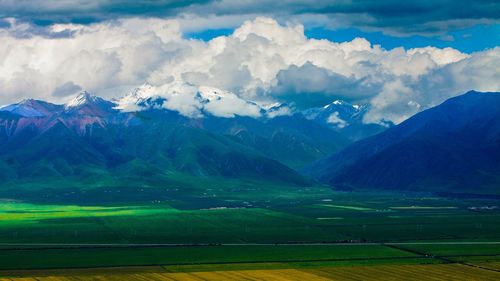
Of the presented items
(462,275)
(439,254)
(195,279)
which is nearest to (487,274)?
(462,275)

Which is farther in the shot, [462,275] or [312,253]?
[312,253]

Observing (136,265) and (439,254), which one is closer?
(136,265)

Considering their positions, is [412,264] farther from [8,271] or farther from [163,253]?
[8,271]

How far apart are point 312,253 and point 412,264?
91.0ft

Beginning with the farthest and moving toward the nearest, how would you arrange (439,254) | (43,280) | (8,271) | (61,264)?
(439,254)
(61,264)
(8,271)
(43,280)

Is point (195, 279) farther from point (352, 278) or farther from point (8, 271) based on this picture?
point (8, 271)

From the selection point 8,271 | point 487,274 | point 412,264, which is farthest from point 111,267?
point 487,274

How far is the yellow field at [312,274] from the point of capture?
151250 mm

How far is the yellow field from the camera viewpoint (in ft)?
496

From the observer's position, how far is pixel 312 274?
156875 mm

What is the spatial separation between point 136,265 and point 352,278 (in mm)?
43393

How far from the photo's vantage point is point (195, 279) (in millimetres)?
149500

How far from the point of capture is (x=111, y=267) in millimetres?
169000

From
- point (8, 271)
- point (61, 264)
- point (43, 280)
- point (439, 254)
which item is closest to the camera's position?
point (43, 280)
